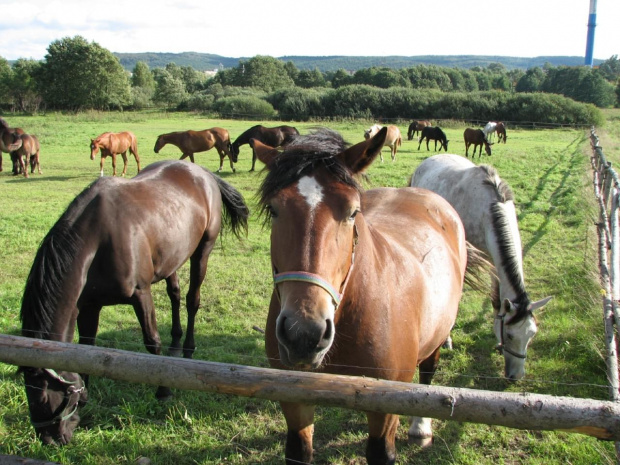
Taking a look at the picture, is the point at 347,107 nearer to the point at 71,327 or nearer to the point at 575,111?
the point at 575,111

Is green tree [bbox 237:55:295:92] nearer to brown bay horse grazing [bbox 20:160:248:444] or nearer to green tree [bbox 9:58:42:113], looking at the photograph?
green tree [bbox 9:58:42:113]

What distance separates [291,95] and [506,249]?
4162 centimetres

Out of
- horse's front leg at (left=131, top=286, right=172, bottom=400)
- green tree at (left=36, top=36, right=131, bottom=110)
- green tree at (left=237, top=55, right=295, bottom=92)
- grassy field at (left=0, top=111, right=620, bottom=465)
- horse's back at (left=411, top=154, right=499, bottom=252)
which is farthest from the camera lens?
green tree at (left=237, top=55, right=295, bottom=92)

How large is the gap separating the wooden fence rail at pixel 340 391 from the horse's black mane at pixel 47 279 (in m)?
0.88

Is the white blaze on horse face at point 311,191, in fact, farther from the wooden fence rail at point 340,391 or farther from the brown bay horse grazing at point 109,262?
the brown bay horse grazing at point 109,262

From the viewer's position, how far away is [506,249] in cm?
410

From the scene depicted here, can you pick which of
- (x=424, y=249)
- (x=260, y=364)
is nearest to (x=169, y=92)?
(x=260, y=364)

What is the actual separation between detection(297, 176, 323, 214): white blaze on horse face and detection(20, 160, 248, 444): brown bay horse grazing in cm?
198

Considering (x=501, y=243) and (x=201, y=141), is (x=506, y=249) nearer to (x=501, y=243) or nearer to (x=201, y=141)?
(x=501, y=243)

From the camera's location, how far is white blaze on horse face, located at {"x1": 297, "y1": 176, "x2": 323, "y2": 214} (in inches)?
75.1

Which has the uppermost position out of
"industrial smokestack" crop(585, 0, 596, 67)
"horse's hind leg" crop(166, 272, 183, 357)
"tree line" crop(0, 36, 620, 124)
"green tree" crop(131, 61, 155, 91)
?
"industrial smokestack" crop(585, 0, 596, 67)

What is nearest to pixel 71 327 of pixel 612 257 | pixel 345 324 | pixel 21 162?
pixel 345 324

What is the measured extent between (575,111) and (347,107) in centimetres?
2012

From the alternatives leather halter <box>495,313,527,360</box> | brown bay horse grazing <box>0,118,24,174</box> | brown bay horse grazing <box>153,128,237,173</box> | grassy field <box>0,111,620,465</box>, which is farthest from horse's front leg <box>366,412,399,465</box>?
brown bay horse grazing <box>0,118,24,174</box>
